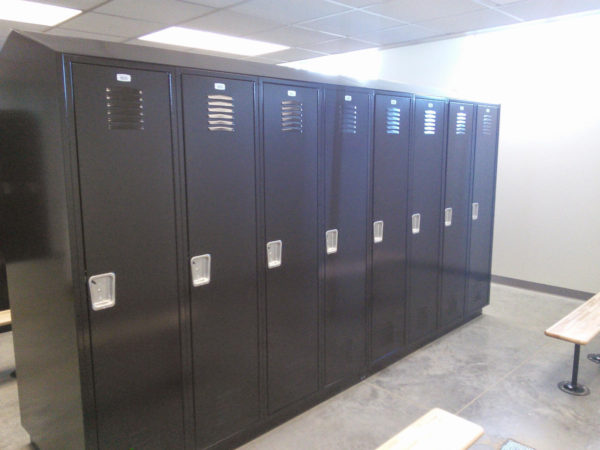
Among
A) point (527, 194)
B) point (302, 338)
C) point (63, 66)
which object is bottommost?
point (302, 338)

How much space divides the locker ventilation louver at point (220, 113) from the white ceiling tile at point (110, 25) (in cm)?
332

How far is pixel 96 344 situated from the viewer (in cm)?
179

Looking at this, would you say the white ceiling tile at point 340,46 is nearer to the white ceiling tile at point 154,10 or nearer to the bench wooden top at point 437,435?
the white ceiling tile at point 154,10

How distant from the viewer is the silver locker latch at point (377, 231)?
301 cm

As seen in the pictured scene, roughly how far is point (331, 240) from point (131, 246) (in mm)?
1230

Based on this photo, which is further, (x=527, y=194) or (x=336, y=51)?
(x=336, y=51)

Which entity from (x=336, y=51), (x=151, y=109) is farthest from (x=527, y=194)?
(x=151, y=109)

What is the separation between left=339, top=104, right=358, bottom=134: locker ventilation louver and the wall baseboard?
11.2 ft

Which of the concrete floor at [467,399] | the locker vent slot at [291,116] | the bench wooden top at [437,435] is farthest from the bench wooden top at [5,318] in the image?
the bench wooden top at [437,435]

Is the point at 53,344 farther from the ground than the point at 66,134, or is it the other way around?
the point at 66,134

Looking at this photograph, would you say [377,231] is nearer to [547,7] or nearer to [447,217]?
[447,217]

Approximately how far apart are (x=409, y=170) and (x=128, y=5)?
308 centimetres

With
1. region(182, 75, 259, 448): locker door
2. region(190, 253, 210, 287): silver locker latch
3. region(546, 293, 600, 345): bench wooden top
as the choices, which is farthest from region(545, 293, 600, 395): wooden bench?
region(190, 253, 210, 287): silver locker latch

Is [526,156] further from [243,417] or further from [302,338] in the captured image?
[243,417]
